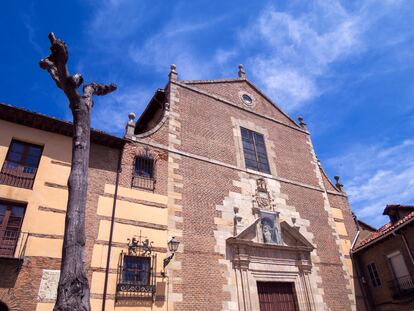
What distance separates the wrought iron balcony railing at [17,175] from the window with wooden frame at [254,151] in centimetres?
865

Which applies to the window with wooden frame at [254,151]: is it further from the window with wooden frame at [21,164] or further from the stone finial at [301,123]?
the window with wooden frame at [21,164]

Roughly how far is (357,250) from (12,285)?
13.5m

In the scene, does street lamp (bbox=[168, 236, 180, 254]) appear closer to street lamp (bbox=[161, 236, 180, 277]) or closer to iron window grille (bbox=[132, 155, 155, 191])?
street lamp (bbox=[161, 236, 180, 277])

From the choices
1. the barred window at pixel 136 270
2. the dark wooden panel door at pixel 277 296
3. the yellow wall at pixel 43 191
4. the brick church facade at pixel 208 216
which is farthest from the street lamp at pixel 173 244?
the dark wooden panel door at pixel 277 296

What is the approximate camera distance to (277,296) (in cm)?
A: 1177

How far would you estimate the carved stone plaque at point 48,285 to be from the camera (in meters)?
7.94

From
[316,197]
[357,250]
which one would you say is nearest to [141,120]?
[316,197]

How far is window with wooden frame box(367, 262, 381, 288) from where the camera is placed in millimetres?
13834

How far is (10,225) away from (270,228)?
29.4ft

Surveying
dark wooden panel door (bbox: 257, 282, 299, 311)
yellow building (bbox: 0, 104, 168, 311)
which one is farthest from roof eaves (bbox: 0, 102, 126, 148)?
dark wooden panel door (bbox: 257, 282, 299, 311)

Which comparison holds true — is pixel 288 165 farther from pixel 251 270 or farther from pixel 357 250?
pixel 251 270

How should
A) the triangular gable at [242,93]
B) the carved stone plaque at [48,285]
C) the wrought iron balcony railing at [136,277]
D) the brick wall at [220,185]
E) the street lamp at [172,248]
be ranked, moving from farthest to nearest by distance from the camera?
the triangular gable at [242,93] < the brick wall at [220,185] < the street lamp at [172,248] < the wrought iron balcony railing at [136,277] < the carved stone plaque at [48,285]

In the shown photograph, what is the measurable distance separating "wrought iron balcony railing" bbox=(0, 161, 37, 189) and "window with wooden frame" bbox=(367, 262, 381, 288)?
13.8 metres

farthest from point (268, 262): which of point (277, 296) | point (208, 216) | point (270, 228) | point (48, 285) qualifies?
point (48, 285)
